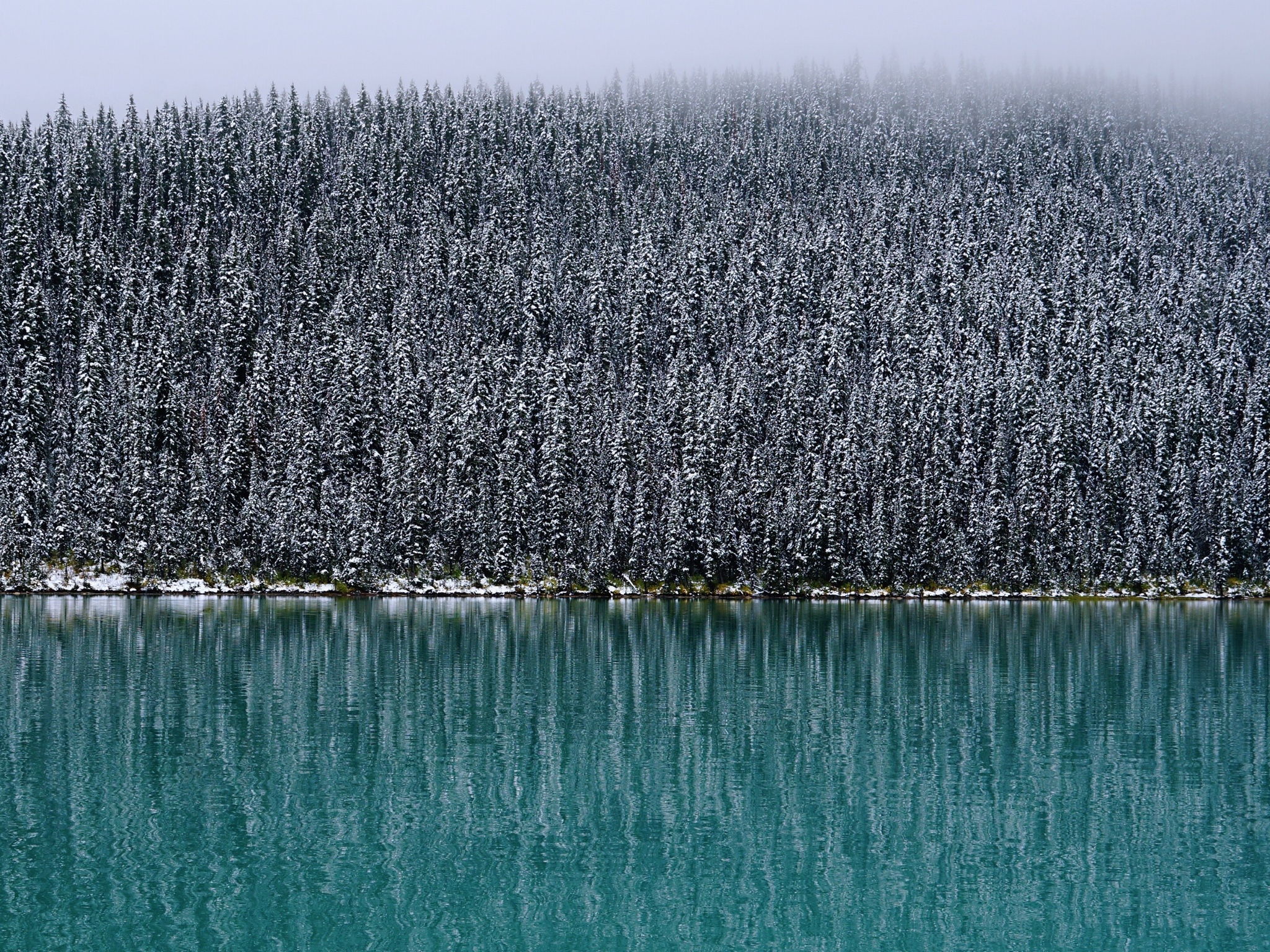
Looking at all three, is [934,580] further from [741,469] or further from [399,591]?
[399,591]

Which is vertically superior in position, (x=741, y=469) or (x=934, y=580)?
(x=741, y=469)

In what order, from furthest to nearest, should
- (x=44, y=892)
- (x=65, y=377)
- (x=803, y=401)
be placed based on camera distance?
(x=803, y=401) < (x=65, y=377) < (x=44, y=892)

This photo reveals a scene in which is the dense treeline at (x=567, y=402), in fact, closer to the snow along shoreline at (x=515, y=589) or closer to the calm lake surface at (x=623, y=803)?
the snow along shoreline at (x=515, y=589)

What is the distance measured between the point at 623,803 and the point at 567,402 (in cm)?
12101

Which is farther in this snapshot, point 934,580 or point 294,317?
point 294,317

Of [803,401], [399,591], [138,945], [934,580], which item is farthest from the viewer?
[803,401]

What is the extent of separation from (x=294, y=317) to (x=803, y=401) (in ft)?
226

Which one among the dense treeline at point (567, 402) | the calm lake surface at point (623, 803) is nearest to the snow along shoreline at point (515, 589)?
the dense treeline at point (567, 402)

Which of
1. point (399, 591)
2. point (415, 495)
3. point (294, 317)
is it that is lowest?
point (399, 591)

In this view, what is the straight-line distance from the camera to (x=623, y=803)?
101 feet

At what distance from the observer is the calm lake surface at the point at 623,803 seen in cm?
2227

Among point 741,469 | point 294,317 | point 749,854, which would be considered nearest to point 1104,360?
point 741,469

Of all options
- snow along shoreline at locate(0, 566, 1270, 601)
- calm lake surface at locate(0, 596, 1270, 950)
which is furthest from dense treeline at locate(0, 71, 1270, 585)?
calm lake surface at locate(0, 596, 1270, 950)

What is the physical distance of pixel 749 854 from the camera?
26.4 metres
